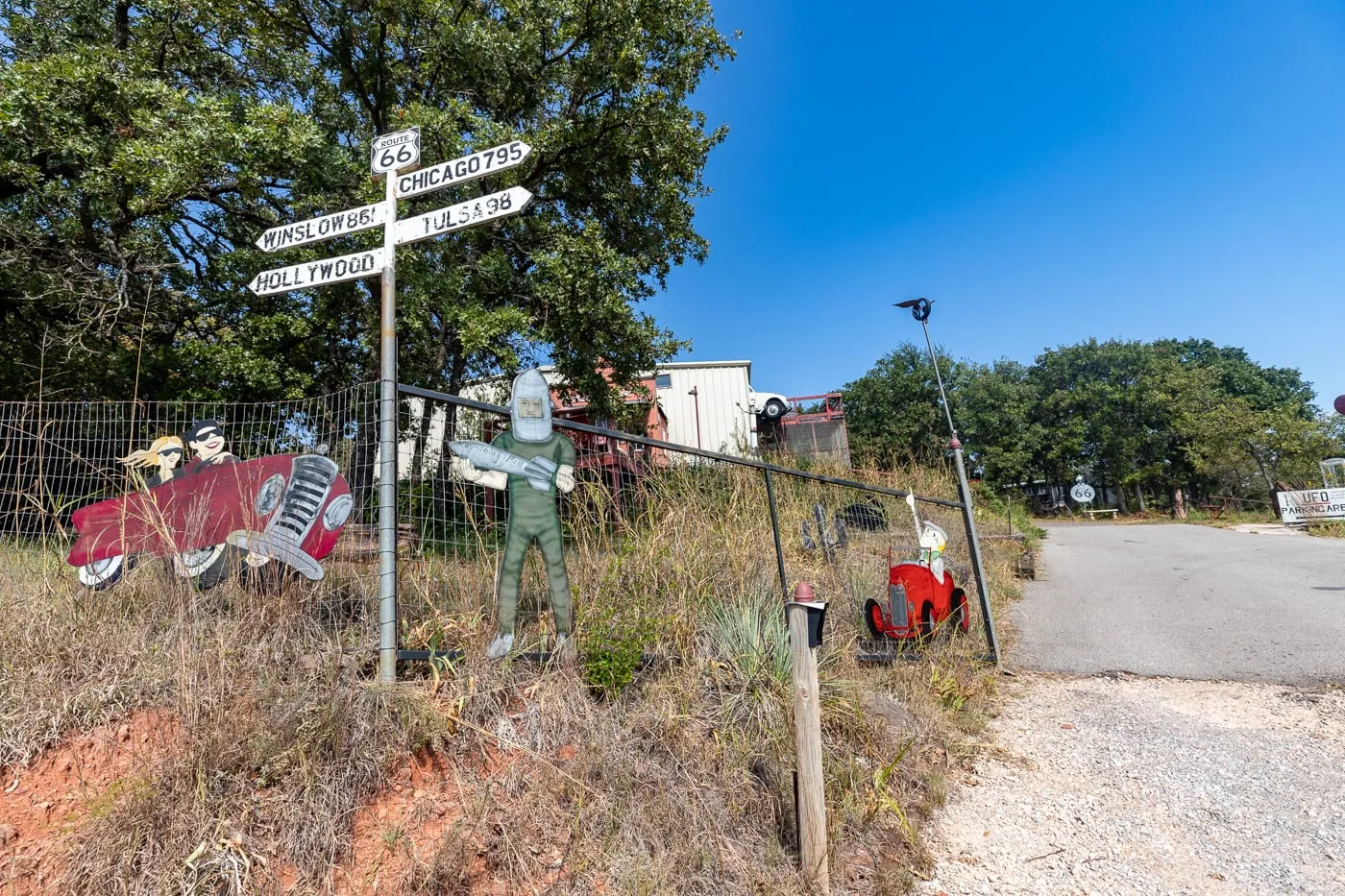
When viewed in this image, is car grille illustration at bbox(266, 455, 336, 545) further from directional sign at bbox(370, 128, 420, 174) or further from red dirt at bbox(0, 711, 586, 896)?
directional sign at bbox(370, 128, 420, 174)

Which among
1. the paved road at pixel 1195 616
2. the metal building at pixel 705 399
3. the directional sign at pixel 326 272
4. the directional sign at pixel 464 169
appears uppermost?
the metal building at pixel 705 399

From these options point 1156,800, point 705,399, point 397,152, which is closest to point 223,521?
point 397,152

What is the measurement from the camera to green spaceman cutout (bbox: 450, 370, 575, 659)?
10.9 feet

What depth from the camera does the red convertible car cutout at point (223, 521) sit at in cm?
322

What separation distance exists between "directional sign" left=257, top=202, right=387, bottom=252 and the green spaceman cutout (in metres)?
1.29

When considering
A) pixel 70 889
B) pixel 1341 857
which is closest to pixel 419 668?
pixel 70 889

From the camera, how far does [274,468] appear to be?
346cm

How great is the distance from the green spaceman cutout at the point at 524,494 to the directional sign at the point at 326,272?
1073 millimetres

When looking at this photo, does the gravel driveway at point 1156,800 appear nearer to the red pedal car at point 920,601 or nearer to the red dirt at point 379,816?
the red pedal car at point 920,601

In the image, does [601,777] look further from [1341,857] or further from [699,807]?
[1341,857]

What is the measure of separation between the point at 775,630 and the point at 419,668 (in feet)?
6.66

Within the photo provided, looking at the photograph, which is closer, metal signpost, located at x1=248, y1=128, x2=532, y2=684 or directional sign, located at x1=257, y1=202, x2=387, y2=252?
metal signpost, located at x1=248, y1=128, x2=532, y2=684

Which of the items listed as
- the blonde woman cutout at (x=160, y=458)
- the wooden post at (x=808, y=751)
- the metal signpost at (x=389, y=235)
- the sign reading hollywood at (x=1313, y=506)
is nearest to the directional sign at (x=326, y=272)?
the metal signpost at (x=389, y=235)

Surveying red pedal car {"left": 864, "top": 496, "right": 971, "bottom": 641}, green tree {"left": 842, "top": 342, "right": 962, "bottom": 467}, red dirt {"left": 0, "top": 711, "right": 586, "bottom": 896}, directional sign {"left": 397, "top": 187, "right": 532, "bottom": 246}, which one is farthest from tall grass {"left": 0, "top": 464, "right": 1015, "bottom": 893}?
green tree {"left": 842, "top": 342, "right": 962, "bottom": 467}
